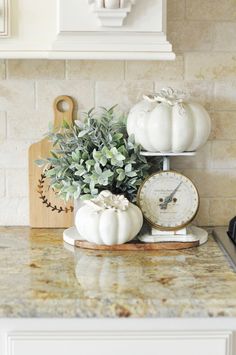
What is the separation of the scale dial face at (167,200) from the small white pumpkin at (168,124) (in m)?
0.08

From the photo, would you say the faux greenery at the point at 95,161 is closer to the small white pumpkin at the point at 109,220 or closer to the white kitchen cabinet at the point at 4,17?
the small white pumpkin at the point at 109,220

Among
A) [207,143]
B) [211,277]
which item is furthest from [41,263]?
[207,143]

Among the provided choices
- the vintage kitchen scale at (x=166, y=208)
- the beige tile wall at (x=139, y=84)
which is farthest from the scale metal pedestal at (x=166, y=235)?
the beige tile wall at (x=139, y=84)

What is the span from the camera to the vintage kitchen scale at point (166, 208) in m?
1.77

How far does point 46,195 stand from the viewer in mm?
1979

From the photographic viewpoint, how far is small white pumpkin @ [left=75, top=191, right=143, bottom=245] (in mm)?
1676

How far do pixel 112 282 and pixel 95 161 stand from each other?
1.35 ft
